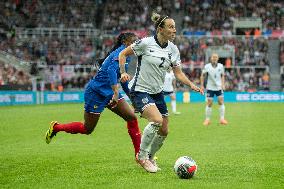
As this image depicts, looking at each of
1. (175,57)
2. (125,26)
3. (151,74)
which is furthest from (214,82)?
(125,26)

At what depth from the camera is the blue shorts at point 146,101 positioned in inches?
408

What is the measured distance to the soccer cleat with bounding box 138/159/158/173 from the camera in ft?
34.3

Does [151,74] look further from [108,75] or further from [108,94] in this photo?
[108,94]

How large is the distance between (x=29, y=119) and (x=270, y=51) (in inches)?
1098

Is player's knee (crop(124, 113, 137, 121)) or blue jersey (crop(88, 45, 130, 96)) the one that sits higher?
blue jersey (crop(88, 45, 130, 96))

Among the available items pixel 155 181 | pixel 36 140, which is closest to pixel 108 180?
pixel 155 181

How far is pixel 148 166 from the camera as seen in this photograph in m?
10.5

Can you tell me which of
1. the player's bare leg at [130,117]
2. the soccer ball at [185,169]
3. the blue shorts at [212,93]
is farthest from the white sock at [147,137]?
the blue shorts at [212,93]

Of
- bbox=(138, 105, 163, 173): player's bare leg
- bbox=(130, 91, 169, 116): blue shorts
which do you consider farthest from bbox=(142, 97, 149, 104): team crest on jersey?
bbox=(138, 105, 163, 173): player's bare leg

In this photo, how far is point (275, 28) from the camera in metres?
49.5

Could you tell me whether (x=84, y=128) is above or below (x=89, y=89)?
below

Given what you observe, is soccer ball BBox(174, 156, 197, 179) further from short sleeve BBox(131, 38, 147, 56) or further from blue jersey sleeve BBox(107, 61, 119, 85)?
blue jersey sleeve BBox(107, 61, 119, 85)

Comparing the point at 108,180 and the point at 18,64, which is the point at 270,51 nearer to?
the point at 18,64

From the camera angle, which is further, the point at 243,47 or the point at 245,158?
the point at 243,47
